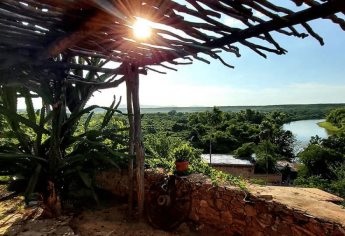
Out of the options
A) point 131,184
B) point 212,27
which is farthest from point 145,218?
point 212,27

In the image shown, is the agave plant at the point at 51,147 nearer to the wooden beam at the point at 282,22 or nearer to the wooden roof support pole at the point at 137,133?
the wooden roof support pole at the point at 137,133

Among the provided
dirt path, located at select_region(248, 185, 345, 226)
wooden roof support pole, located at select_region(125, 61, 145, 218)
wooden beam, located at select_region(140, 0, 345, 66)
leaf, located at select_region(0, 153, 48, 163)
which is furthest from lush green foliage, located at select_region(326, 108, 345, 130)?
wooden beam, located at select_region(140, 0, 345, 66)

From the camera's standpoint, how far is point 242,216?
4.03 metres

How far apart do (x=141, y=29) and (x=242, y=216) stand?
9.45 ft

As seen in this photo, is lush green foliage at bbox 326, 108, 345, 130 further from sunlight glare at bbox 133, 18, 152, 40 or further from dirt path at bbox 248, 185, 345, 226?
sunlight glare at bbox 133, 18, 152, 40

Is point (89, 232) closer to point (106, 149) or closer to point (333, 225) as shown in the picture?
point (106, 149)

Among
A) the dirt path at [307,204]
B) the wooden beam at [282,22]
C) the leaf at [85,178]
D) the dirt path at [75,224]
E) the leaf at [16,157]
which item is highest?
the wooden beam at [282,22]

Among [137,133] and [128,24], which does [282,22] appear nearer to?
[128,24]

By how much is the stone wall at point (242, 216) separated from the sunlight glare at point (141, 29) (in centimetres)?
260

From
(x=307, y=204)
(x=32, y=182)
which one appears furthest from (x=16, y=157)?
(x=307, y=204)

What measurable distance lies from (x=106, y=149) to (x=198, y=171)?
1.48 m

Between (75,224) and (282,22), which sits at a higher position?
(282,22)

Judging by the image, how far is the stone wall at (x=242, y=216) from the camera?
342 centimetres

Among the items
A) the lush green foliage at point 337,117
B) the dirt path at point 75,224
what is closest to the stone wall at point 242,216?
the dirt path at point 75,224
